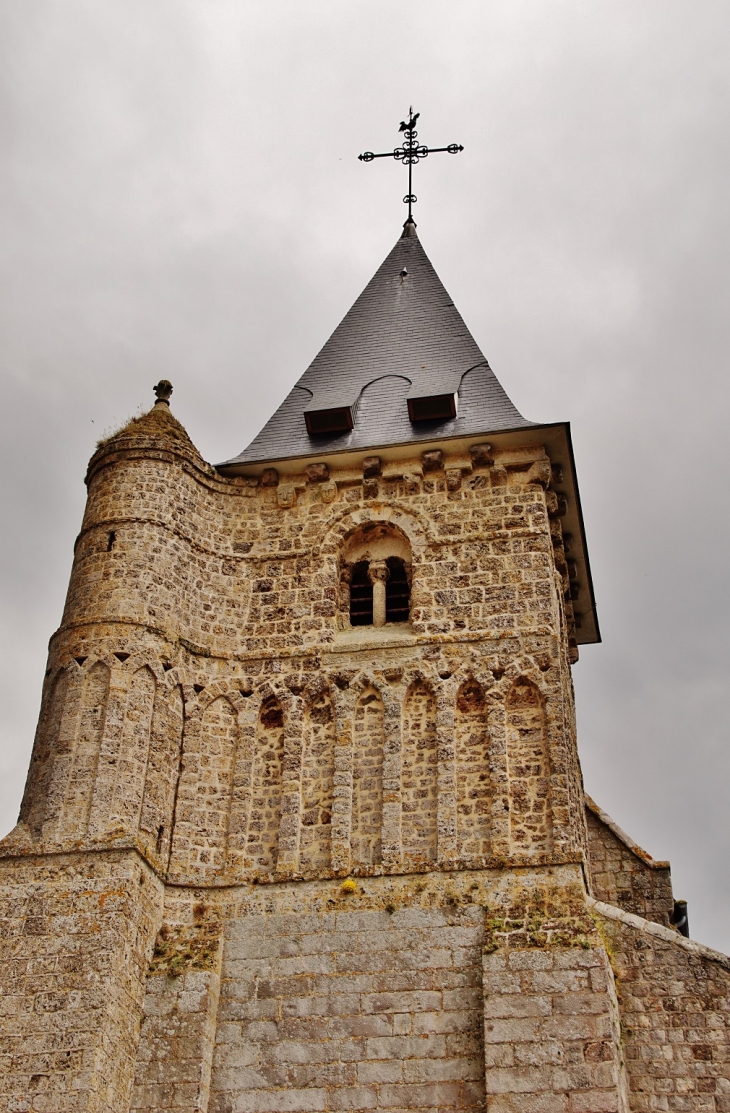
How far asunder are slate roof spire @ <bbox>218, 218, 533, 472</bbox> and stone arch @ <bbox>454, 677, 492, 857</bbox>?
3.22 meters

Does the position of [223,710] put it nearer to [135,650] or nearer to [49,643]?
[135,650]

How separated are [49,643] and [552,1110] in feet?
22.1

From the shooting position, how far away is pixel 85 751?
1178cm

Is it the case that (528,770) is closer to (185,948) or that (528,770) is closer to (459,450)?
(185,948)

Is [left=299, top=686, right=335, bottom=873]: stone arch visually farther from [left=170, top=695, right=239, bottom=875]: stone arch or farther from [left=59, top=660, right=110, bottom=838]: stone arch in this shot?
[left=59, top=660, right=110, bottom=838]: stone arch

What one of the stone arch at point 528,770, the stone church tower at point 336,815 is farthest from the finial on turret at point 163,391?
the stone arch at point 528,770

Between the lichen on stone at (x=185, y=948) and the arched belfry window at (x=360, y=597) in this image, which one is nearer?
the lichen on stone at (x=185, y=948)

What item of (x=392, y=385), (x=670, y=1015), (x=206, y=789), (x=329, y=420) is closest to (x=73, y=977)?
(x=206, y=789)

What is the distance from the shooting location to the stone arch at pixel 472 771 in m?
11.7

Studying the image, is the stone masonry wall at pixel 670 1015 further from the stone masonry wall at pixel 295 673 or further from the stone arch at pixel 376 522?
the stone arch at pixel 376 522

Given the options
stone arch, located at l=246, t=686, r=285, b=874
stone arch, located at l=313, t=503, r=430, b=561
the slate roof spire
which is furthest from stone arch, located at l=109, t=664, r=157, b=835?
the slate roof spire

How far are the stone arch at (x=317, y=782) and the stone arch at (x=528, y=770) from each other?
1.77 metres

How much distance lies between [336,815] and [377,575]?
2953mm

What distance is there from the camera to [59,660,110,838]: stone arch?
37.2ft
